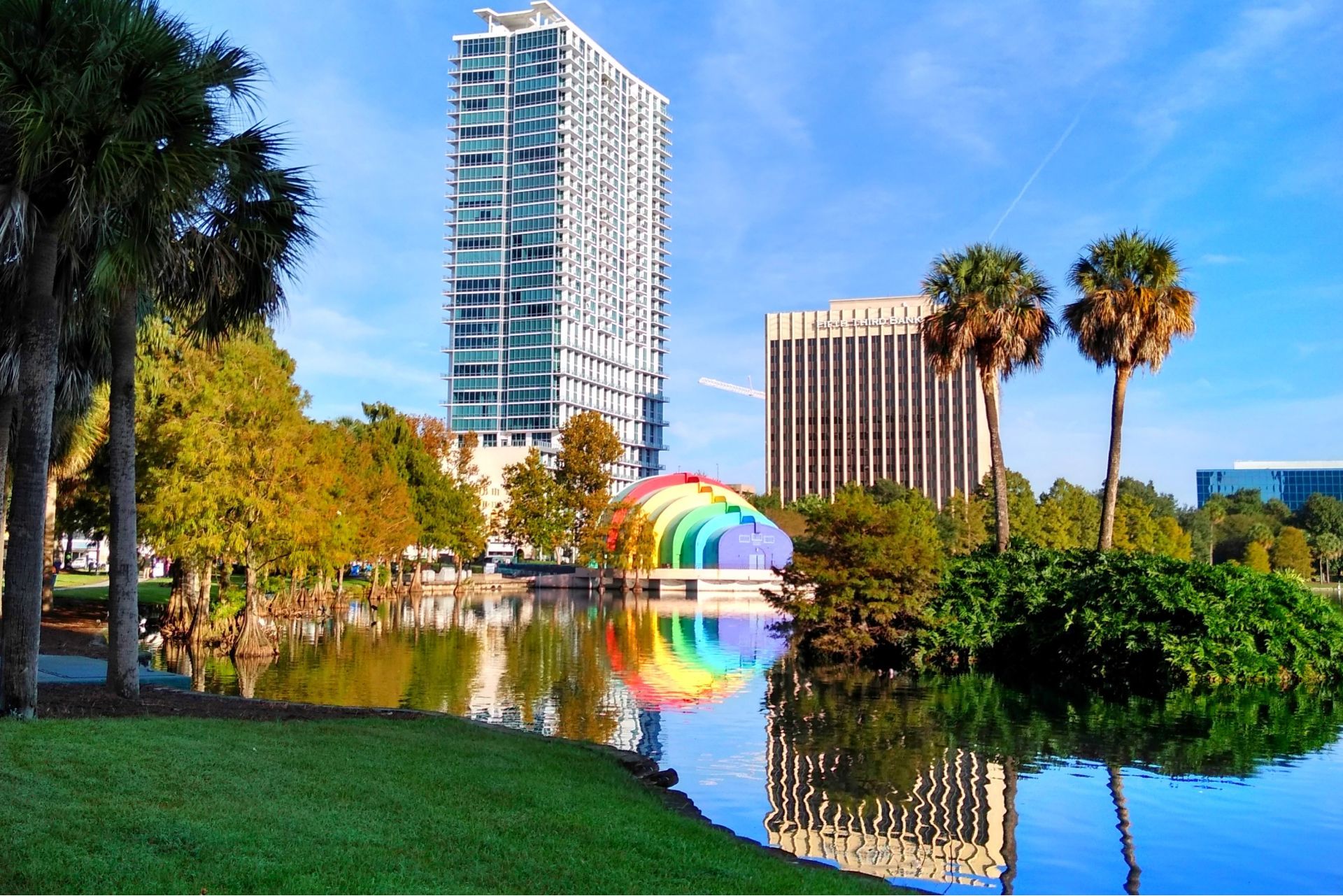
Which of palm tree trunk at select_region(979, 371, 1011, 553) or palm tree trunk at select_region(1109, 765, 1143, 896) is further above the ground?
palm tree trunk at select_region(979, 371, 1011, 553)

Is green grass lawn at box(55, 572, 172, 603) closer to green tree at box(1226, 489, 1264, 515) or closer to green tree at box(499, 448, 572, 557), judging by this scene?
green tree at box(499, 448, 572, 557)

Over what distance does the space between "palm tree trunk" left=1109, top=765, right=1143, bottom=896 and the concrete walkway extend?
14958mm

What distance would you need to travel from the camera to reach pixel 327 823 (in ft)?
26.3

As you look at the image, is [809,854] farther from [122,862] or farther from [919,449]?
[919,449]

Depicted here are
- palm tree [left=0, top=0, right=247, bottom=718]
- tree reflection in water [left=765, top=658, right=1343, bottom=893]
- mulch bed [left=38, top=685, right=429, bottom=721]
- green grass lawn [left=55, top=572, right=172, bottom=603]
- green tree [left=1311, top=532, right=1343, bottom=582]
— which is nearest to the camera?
palm tree [left=0, top=0, right=247, bottom=718]

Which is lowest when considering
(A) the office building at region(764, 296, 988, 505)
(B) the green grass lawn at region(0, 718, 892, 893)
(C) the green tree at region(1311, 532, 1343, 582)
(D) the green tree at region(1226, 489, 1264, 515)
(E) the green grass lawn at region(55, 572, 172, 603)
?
(E) the green grass lawn at region(55, 572, 172, 603)

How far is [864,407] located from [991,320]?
132 meters

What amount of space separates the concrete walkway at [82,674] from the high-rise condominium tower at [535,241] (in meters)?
135

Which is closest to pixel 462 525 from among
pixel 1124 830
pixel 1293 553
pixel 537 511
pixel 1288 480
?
pixel 537 511

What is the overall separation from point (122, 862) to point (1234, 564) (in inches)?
1027

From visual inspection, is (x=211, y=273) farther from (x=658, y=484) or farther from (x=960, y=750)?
(x=658, y=484)

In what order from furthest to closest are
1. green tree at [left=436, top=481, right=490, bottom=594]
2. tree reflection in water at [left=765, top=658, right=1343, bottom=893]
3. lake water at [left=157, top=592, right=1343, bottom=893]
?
green tree at [left=436, top=481, right=490, bottom=594], tree reflection in water at [left=765, top=658, right=1343, bottom=893], lake water at [left=157, top=592, right=1343, bottom=893]

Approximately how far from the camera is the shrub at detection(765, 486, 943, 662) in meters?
27.7

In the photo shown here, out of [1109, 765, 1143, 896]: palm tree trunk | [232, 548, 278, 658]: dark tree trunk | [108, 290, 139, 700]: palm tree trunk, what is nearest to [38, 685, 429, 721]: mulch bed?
[108, 290, 139, 700]: palm tree trunk
